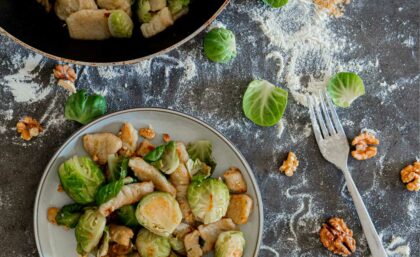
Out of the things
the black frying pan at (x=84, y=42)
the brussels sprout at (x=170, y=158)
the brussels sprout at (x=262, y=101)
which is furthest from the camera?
the brussels sprout at (x=262, y=101)

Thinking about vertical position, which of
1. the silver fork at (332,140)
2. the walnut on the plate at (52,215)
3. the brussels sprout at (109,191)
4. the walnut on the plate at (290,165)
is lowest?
the walnut on the plate at (52,215)

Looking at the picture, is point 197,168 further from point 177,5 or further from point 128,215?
point 177,5

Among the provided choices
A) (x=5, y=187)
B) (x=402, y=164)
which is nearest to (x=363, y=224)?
(x=402, y=164)

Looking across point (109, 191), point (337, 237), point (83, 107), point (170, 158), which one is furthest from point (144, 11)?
point (337, 237)

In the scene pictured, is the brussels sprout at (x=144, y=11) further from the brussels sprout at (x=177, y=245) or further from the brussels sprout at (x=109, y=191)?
the brussels sprout at (x=177, y=245)

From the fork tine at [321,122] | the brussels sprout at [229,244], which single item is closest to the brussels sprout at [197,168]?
the brussels sprout at [229,244]

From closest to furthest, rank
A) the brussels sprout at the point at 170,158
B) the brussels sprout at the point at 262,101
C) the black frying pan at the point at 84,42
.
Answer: the black frying pan at the point at 84,42 < the brussels sprout at the point at 170,158 < the brussels sprout at the point at 262,101

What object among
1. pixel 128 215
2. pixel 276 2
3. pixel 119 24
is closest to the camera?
pixel 119 24

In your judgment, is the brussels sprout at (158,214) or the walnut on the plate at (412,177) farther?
the walnut on the plate at (412,177)
